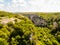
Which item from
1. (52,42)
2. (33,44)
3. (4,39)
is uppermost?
(4,39)

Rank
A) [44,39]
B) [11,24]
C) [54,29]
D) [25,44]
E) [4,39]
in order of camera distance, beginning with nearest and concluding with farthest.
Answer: [4,39], [25,44], [11,24], [44,39], [54,29]

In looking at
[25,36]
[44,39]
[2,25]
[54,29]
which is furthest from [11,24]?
[54,29]

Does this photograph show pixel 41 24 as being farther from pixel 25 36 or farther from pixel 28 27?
pixel 25 36

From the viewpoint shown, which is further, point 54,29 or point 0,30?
point 54,29

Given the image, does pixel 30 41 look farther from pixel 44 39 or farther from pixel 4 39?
pixel 44 39

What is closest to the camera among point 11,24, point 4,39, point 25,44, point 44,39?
point 4,39

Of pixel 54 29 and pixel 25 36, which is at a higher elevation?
pixel 25 36

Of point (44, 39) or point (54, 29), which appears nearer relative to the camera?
point (44, 39)

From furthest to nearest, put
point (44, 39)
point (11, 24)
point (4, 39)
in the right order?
1. point (44, 39)
2. point (11, 24)
3. point (4, 39)

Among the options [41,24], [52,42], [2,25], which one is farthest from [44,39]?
[41,24]
